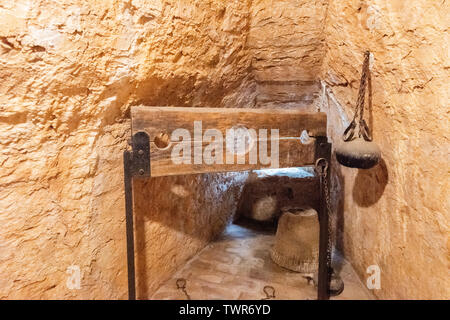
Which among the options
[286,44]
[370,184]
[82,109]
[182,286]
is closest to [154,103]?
[82,109]

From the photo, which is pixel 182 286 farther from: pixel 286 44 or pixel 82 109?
pixel 286 44

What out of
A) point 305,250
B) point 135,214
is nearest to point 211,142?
point 135,214

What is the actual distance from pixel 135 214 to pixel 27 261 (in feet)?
2.87

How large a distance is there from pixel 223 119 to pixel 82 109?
0.99m

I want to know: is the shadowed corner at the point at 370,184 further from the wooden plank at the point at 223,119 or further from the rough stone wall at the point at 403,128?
the wooden plank at the point at 223,119

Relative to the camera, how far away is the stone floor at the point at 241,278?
2744mm

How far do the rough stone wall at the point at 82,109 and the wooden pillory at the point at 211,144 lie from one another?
29cm

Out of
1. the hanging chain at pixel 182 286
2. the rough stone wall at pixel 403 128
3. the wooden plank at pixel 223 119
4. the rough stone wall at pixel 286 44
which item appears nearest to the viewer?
the rough stone wall at pixel 403 128

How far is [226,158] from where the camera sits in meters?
2.13

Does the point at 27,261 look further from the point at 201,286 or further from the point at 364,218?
the point at 364,218

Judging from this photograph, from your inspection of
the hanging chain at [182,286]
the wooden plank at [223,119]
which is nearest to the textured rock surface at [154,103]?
the hanging chain at [182,286]

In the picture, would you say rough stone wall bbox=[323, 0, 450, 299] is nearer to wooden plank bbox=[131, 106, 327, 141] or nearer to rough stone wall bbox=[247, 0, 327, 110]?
rough stone wall bbox=[247, 0, 327, 110]

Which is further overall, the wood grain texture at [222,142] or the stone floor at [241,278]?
the stone floor at [241,278]

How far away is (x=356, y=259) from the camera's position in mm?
3152
